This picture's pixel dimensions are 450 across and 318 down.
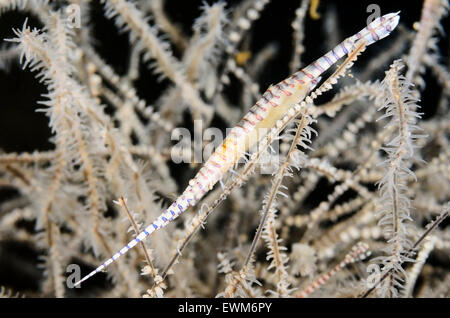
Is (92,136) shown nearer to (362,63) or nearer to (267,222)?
(267,222)

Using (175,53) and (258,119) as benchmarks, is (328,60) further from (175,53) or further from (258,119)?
(175,53)

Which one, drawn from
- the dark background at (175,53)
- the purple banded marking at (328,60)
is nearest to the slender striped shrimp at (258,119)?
the purple banded marking at (328,60)

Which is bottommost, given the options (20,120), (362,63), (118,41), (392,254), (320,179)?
(392,254)

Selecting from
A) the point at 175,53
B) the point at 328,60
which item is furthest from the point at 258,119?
the point at 175,53

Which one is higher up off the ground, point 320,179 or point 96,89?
point 96,89

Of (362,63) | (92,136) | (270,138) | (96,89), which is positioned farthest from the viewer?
(362,63)

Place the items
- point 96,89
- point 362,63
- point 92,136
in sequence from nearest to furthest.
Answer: point 92,136 < point 96,89 < point 362,63

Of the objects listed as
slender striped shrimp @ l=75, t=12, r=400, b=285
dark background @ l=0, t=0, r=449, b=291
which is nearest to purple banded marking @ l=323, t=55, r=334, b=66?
slender striped shrimp @ l=75, t=12, r=400, b=285
